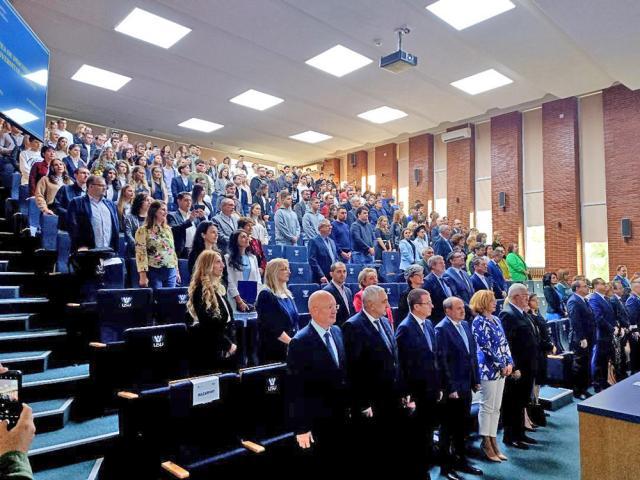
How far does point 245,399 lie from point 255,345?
1.11 meters

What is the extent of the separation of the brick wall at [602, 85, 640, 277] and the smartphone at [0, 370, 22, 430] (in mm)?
11032

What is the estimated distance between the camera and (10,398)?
1188 millimetres

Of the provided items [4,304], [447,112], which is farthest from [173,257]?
[447,112]

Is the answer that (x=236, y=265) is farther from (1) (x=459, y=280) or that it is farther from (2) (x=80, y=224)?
(1) (x=459, y=280)

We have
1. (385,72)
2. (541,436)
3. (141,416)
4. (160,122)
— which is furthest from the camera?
(160,122)

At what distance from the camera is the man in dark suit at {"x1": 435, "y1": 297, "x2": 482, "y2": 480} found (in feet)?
11.2

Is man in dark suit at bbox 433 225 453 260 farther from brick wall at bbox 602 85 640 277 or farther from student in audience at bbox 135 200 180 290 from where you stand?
brick wall at bbox 602 85 640 277

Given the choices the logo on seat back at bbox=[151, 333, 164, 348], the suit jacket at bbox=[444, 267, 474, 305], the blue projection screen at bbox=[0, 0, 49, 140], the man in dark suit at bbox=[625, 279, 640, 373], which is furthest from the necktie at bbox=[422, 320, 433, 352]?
the man in dark suit at bbox=[625, 279, 640, 373]

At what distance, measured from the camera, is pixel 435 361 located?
3.35 m

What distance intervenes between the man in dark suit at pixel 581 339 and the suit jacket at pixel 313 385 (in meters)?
4.46

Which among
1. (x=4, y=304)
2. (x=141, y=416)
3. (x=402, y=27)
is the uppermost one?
(x=402, y=27)

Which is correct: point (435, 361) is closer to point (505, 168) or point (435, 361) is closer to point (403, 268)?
point (403, 268)

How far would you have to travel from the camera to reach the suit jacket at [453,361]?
344 centimetres

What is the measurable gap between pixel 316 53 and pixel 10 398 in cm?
787
